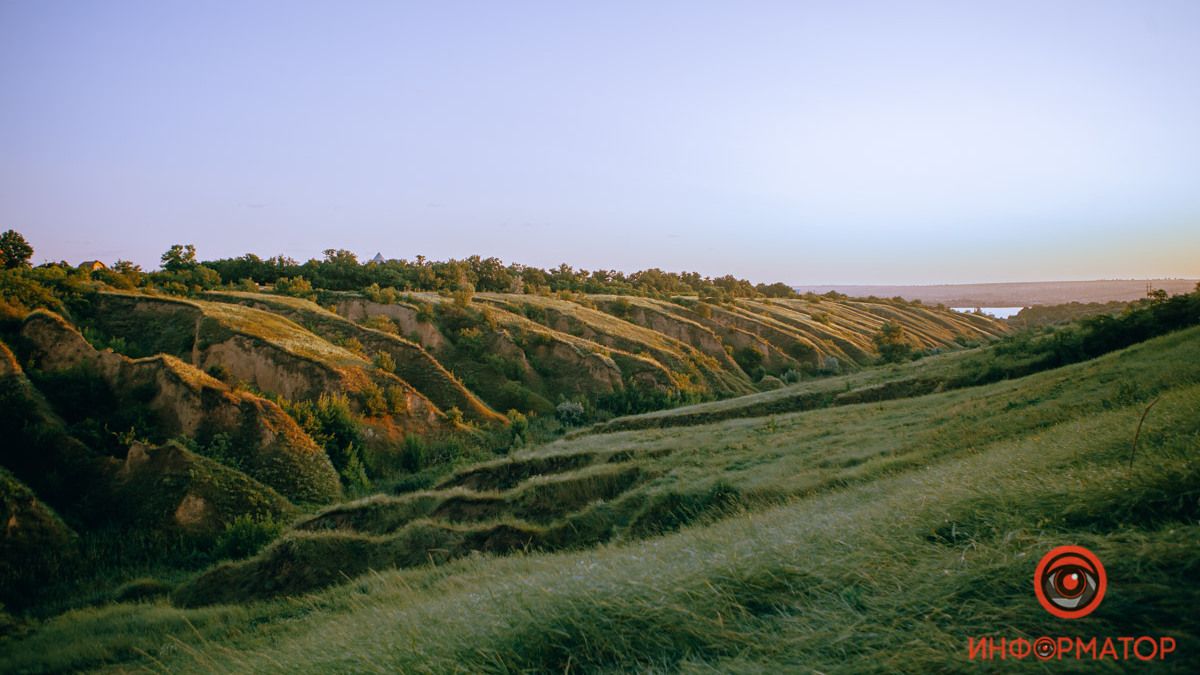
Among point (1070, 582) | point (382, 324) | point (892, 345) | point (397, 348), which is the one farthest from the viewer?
point (892, 345)

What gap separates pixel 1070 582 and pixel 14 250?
196 feet

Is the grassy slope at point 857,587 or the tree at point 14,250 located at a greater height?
the tree at point 14,250

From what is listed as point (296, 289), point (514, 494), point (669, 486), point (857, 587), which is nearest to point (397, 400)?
point (514, 494)

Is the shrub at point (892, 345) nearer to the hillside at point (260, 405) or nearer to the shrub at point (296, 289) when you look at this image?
the hillside at point (260, 405)

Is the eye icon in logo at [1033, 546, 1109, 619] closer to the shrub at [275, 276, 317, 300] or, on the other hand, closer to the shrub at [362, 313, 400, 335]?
the shrub at [362, 313, 400, 335]

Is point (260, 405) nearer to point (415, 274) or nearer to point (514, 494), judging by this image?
point (514, 494)

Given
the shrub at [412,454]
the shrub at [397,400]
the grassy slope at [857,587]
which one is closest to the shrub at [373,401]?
the shrub at [397,400]

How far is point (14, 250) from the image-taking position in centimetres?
4278

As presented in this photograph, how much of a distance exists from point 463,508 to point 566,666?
15265mm

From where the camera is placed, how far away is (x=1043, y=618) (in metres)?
3.57

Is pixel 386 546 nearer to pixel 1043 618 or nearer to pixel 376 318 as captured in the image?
pixel 1043 618

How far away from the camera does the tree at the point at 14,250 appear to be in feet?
138

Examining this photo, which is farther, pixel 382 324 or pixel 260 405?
pixel 382 324

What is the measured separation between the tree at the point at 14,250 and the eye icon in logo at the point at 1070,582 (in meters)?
57.4
